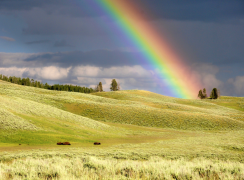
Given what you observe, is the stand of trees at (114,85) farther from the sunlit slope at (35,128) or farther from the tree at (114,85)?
the sunlit slope at (35,128)

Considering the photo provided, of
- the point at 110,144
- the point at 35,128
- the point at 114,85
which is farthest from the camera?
the point at 114,85

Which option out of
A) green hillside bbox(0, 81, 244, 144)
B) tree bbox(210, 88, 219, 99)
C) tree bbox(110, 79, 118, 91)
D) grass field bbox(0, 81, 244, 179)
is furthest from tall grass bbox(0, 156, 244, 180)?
tree bbox(110, 79, 118, 91)

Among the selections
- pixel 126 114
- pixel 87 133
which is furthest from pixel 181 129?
pixel 87 133

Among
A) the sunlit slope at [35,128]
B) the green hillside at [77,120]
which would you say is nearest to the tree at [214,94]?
the green hillside at [77,120]

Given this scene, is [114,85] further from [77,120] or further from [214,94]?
[77,120]

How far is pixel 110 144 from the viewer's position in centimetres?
3222

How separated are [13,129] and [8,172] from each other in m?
22.6

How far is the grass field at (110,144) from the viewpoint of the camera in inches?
478

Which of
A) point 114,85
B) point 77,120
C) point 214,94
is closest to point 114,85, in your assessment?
point 114,85

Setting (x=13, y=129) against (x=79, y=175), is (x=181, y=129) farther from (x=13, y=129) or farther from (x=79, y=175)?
(x=79, y=175)

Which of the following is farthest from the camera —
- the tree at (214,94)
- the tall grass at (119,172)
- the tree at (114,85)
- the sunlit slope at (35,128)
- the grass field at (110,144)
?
the tree at (114,85)

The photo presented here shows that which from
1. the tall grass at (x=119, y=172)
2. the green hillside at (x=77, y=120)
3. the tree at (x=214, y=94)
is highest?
the tree at (x=214, y=94)

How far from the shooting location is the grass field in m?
12.1

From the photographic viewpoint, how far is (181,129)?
60094 millimetres
